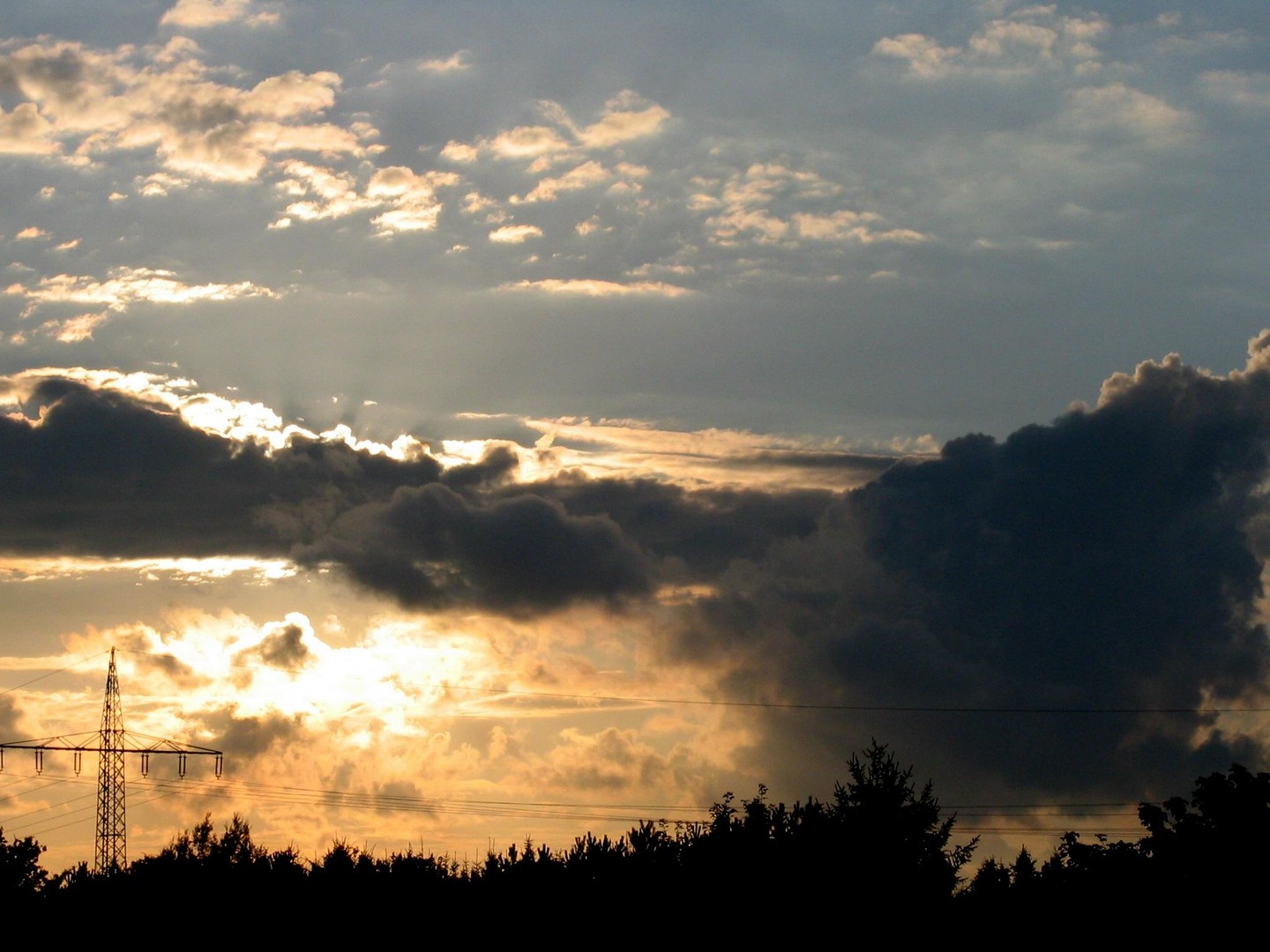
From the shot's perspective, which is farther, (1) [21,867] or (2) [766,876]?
(1) [21,867]

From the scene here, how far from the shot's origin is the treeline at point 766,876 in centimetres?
7625

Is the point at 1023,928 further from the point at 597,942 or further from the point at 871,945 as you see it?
the point at 597,942

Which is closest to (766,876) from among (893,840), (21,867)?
(893,840)

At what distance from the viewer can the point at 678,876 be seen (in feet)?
262

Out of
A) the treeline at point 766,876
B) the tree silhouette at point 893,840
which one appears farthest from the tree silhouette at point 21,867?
the tree silhouette at point 893,840

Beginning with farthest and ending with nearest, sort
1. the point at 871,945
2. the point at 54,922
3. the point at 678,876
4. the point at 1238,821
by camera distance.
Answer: the point at 1238,821, the point at 54,922, the point at 678,876, the point at 871,945

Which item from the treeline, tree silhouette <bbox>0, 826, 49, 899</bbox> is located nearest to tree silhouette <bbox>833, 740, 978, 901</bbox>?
the treeline

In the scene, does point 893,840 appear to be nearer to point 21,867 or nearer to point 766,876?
point 766,876

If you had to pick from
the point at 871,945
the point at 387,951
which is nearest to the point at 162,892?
the point at 387,951

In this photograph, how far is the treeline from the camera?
76250mm

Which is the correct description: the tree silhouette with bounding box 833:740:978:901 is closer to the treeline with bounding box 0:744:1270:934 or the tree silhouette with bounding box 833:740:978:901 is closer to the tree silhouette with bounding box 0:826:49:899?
the treeline with bounding box 0:744:1270:934

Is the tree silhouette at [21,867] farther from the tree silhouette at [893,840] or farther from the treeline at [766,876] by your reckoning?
the tree silhouette at [893,840]

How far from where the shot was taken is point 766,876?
77.0 metres

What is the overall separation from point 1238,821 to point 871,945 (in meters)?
46.2
